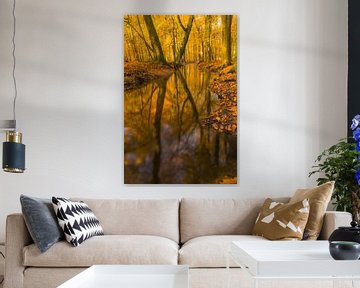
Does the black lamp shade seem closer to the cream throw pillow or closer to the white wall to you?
the white wall

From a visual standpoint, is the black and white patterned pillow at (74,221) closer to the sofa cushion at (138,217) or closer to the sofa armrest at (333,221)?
the sofa cushion at (138,217)

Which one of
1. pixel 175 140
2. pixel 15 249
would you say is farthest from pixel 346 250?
pixel 175 140

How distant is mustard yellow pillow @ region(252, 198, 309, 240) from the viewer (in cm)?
371

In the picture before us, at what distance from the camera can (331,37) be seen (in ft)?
16.0

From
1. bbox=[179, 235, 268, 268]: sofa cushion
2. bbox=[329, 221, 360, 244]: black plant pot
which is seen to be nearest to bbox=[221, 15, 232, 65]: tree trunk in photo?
bbox=[179, 235, 268, 268]: sofa cushion

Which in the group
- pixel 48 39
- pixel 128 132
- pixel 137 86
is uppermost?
pixel 48 39

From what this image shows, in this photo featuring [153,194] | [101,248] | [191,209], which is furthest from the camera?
[153,194]

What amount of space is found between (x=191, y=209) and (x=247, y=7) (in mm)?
1829

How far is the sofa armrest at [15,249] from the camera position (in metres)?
3.58

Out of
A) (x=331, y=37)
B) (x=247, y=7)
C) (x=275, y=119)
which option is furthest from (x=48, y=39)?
(x=331, y=37)

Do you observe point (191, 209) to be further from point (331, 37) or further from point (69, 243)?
point (331, 37)

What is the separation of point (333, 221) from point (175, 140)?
162cm

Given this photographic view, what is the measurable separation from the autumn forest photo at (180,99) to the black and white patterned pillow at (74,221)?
0.97 meters

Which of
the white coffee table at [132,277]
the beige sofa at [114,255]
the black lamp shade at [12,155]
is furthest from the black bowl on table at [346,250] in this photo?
the black lamp shade at [12,155]
